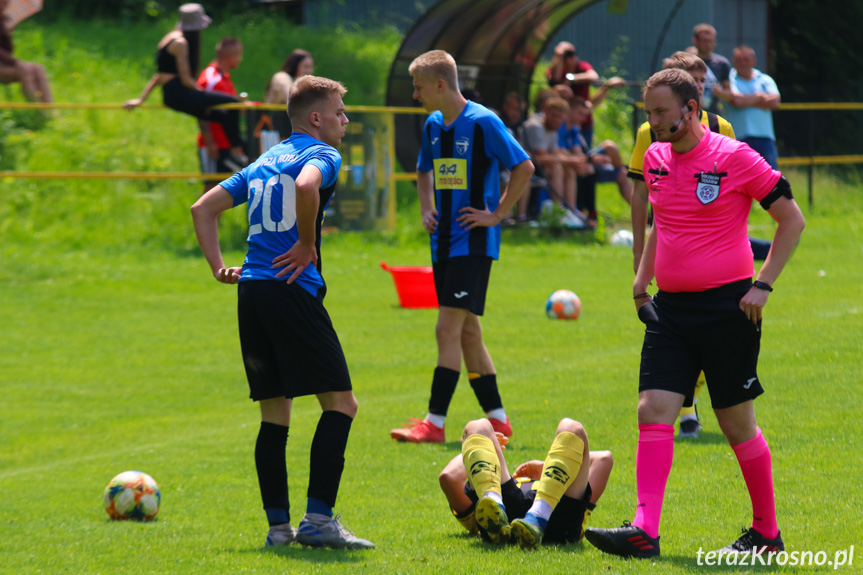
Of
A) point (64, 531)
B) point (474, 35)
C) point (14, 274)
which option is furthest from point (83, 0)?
point (64, 531)

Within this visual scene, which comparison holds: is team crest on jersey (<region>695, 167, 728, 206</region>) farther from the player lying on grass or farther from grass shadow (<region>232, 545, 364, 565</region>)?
grass shadow (<region>232, 545, 364, 565</region>)

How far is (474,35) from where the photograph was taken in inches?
824

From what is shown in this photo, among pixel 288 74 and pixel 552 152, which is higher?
pixel 288 74

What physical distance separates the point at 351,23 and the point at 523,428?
78.1 feet

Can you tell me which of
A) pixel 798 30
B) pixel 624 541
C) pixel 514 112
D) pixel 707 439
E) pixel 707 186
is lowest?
pixel 707 439

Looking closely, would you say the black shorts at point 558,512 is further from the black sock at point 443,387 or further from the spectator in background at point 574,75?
the spectator in background at point 574,75

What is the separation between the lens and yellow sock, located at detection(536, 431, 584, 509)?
4.82 meters

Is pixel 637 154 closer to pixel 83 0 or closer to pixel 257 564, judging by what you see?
pixel 257 564

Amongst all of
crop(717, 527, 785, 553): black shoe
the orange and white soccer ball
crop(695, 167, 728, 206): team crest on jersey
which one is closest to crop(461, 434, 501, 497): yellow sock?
crop(717, 527, 785, 553): black shoe

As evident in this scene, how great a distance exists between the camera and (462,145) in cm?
757

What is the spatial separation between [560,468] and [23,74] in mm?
16344

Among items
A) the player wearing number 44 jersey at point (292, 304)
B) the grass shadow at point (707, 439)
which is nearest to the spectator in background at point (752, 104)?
the grass shadow at point (707, 439)

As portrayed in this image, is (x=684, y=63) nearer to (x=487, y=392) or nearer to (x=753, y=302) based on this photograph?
(x=753, y=302)

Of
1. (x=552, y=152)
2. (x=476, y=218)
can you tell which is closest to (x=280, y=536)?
(x=476, y=218)
